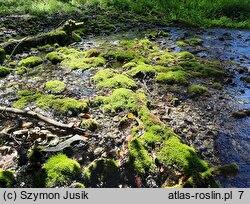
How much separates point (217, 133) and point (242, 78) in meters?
3.94

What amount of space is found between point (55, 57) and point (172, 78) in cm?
459

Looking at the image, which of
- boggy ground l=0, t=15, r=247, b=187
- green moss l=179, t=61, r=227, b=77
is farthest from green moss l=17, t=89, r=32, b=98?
green moss l=179, t=61, r=227, b=77

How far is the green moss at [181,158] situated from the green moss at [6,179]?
276 cm

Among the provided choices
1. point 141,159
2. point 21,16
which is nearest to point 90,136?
point 141,159

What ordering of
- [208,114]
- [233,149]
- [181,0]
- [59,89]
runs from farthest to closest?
[181,0] < [59,89] < [208,114] < [233,149]

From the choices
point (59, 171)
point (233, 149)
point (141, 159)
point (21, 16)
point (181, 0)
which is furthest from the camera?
point (181, 0)

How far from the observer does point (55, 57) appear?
12.0 m

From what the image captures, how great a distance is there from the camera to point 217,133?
743cm

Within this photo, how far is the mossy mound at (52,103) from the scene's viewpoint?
321 inches

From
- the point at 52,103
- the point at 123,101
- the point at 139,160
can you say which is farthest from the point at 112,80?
the point at 139,160

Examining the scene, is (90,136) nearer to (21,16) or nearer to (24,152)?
(24,152)

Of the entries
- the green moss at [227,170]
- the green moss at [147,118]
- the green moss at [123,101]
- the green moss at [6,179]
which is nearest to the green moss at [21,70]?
the green moss at [123,101]

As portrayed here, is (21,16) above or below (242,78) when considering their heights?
below

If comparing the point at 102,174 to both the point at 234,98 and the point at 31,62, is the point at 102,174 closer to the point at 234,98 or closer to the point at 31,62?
the point at 234,98
